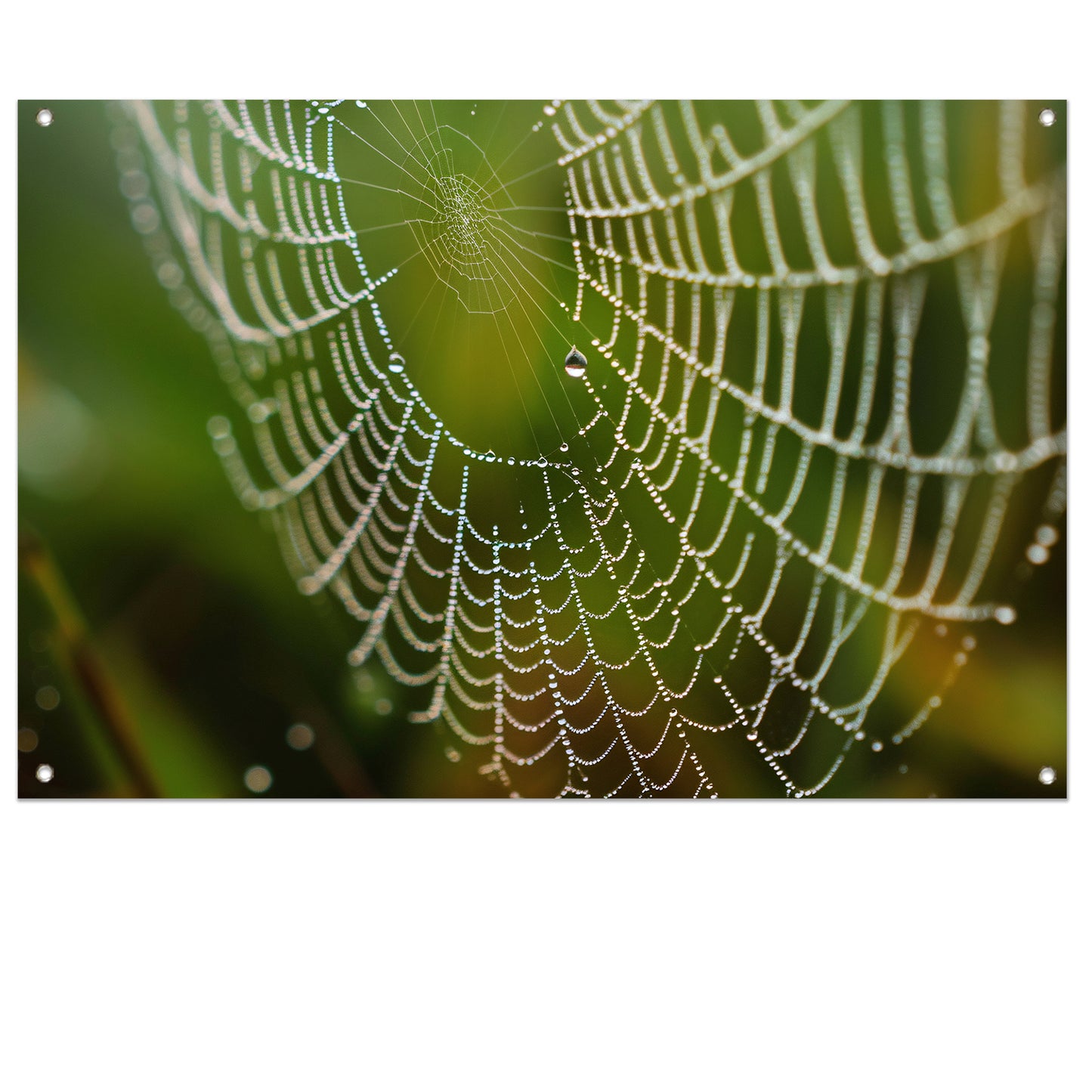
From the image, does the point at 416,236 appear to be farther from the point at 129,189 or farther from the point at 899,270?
the point at 899,270

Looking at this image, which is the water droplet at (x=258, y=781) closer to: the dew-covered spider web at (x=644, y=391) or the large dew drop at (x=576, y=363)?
the dew-covered spider web at (x=644, y=391)

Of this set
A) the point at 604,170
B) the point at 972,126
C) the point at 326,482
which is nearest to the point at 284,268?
the point at 326,482

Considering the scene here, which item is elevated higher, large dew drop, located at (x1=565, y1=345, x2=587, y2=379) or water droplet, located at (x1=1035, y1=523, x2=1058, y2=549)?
large dew drop, located at (x1=565, y1=345, x2=587, y2=379)

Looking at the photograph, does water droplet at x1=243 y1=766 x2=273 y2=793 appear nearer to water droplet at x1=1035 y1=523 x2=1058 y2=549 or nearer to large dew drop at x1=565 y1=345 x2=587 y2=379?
large dew drop at x1=565 y1=345 x2=587 y2=379

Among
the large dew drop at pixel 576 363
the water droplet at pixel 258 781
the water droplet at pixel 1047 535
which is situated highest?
the large dew drop at pixel 576 363

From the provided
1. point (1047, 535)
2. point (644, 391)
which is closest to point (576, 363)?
point (644, 391)

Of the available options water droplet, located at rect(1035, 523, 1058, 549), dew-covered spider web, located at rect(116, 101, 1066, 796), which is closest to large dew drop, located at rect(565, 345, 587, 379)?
dew-covered spider web, located at rect(116, 101, 1066, 796)

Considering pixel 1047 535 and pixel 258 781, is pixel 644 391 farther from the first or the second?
pixel 258 781

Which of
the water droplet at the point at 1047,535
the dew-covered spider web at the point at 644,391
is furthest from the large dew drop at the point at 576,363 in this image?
the water droplet at the point at 1047,535
